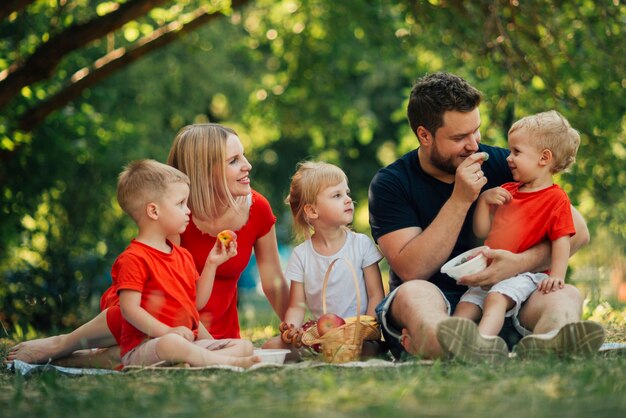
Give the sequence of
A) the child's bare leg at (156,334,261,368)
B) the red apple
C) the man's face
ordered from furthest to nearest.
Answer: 1. the man's face
2. the red apple
3. the child's bare leg at (156,334,261,368)

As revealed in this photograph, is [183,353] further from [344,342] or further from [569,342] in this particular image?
[569,342]

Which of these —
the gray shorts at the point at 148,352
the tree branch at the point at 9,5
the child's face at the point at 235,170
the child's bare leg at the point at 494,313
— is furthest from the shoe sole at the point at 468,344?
the tree branch at the point at 9,5

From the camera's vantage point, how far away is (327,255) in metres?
5.04

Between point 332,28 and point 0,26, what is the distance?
4.33 m

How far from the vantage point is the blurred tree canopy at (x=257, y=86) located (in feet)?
28.6

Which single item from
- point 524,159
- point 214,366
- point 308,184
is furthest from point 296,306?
point 524,159

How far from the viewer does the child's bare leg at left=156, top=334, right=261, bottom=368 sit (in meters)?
4.19

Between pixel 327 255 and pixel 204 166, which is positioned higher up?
pixel 204 166

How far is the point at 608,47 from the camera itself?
8.39m

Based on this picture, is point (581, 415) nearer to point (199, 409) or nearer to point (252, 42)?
point (199, 409)

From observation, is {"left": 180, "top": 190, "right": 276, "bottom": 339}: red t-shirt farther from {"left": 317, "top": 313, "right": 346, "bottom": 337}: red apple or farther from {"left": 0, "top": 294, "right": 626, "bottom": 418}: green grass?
{"left": 0, "top": 294, "right": 626, "bottom": 418}: green grass

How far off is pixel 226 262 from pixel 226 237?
0.44m

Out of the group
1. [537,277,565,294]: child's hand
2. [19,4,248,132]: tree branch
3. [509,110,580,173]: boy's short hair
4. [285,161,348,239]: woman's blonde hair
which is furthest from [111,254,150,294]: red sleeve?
[19,4,248,132]: tree branch

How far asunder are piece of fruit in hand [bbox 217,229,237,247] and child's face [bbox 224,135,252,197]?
0.36 metres
